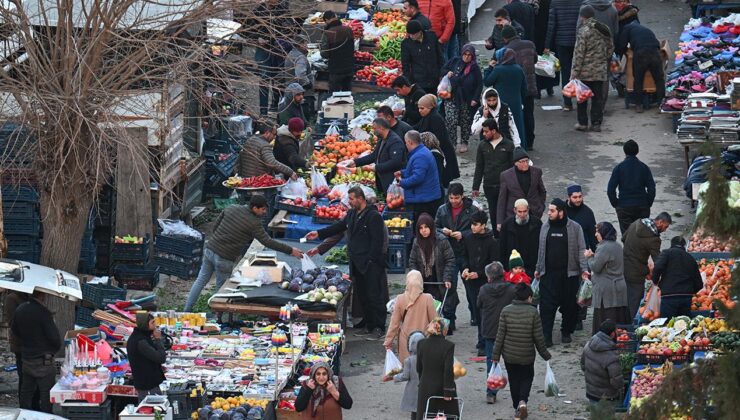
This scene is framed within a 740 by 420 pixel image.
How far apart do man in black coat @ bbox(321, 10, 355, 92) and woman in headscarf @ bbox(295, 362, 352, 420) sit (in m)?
10.8

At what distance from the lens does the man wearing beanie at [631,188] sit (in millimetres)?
19688

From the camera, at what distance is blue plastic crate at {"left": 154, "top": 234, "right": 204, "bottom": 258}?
67.1 feet

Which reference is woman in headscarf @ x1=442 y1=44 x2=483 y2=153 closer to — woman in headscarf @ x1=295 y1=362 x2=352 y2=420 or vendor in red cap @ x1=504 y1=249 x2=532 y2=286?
vendor in red cap @ x1=504 y1=249 x2=532 y2=286

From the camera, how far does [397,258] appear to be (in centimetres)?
2027

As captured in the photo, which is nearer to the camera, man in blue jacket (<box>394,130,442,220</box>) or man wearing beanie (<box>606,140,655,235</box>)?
man wearing beanie (<box>606,140,655,235</box>)

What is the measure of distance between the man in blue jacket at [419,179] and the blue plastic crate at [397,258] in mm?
462

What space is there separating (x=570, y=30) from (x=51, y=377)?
12129mm

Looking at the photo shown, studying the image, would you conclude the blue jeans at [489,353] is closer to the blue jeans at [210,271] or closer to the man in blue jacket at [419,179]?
the blue jeans at [210,271]

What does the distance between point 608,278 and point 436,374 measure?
3006 mm

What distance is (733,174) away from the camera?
66.3 feet

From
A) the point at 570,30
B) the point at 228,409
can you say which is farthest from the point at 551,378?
the point at 570,30

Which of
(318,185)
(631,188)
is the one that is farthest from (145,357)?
(631,188)

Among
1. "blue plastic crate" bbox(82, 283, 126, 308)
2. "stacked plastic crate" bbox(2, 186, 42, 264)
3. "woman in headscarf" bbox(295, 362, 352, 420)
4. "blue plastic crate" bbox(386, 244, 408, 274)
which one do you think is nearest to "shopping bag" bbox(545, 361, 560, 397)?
"woman in headscarf" bbox(295, 362, 352, 420)

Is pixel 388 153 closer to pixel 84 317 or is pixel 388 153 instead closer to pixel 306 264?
pixel 306 264
